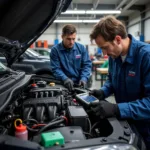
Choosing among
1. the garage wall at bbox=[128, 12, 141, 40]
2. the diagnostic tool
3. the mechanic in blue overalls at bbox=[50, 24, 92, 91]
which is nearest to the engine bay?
the diagnostic tool

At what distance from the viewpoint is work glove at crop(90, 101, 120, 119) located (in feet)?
4.34

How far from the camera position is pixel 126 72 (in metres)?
1.51

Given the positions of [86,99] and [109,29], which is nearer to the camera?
[109,29]

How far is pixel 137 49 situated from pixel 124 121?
1.72 feet

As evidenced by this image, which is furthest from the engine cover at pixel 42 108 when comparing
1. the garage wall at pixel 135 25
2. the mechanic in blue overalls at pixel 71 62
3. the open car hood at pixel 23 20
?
the garage wall at pixel 135 25

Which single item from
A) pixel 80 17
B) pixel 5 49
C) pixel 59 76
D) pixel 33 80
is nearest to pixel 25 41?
pixel 5 49

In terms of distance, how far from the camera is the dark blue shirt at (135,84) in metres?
1.32

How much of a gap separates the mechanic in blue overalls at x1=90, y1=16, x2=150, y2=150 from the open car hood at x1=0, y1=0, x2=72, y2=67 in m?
0.45

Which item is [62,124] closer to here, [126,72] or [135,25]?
[126,72]

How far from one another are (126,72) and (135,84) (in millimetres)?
118

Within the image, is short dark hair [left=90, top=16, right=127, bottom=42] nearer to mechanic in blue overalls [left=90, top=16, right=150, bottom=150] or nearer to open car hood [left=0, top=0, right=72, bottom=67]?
mechanic in blue overalls [left=90, top=16, right=150, bottom=150]

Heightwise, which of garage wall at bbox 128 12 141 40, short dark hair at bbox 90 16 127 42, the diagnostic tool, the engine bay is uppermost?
garage wall at bbox 128 12 141 40

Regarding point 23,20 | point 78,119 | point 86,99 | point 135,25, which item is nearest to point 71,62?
point 23,20

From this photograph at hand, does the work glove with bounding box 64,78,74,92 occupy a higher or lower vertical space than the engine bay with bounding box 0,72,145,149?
higher
